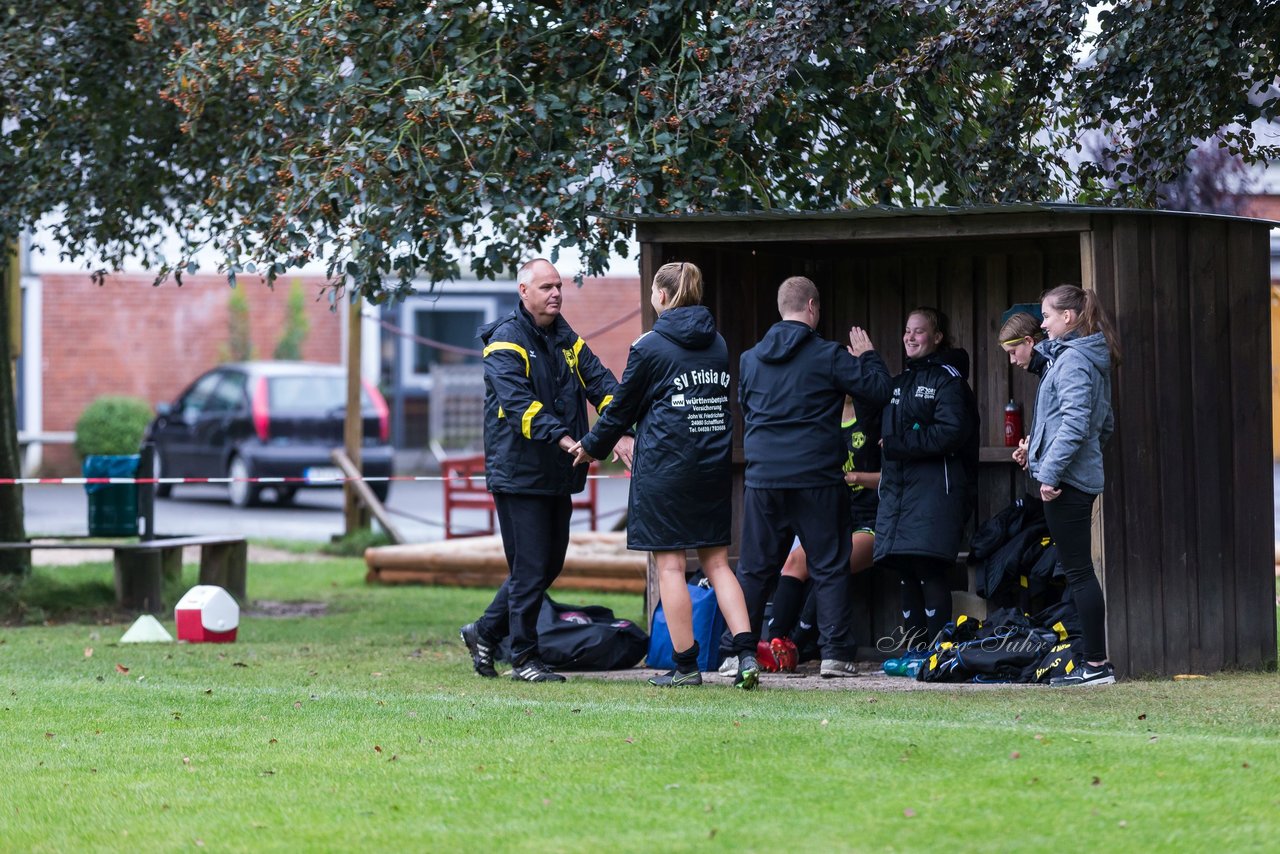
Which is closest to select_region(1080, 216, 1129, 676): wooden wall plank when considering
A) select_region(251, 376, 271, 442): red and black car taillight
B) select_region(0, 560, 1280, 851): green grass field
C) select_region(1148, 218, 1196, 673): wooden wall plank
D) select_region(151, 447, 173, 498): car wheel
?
select_region(1148, 218, 1196, 673): wooden wall plank

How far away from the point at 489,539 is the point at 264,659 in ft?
20.3

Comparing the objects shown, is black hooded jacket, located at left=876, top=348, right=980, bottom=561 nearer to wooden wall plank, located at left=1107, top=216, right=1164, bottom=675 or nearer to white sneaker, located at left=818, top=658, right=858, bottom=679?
white sneaker, located at left=818, top=658, right=858, bottom=679

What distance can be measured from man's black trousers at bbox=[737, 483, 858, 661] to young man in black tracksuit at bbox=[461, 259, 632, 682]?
715mm

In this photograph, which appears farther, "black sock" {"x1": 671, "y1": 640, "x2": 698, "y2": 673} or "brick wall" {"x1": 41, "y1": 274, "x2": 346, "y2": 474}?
"brick wall" {"x1": 41, "y1": 274, "x2": 346, "y2": 474}

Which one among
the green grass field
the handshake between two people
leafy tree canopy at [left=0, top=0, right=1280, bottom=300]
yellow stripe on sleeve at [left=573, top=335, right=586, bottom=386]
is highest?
leafy tree canopy at [left=0, top=0, right=1280, bottom=300]

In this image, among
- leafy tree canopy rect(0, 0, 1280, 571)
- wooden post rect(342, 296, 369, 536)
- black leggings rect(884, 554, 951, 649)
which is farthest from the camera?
wooden post rect(342, 296, 369, 536)

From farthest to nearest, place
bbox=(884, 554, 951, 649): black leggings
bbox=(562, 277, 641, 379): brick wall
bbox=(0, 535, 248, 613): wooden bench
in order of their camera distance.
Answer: bbox=(562, 277, 641, 379): brick wall → bbox=(0, 535, 248, 613): wooden bench → bbox=(884, 554, 951, 649): black leggings

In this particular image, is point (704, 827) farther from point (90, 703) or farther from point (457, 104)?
point (457, 104)

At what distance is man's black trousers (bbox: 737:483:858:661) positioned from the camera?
8.48 metres

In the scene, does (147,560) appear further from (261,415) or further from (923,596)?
(261,415)

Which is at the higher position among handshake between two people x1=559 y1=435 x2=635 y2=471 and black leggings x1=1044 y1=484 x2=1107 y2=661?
handshake between two people x1=559 y1=435 x2=635 y2=471

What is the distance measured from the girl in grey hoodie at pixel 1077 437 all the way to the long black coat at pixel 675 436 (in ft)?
4.64

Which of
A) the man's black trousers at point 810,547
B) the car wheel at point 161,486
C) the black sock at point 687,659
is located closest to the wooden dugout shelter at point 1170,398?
the man's black trousers at point 810,547

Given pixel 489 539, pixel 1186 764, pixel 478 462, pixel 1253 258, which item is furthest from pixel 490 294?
pixel 1186 764
